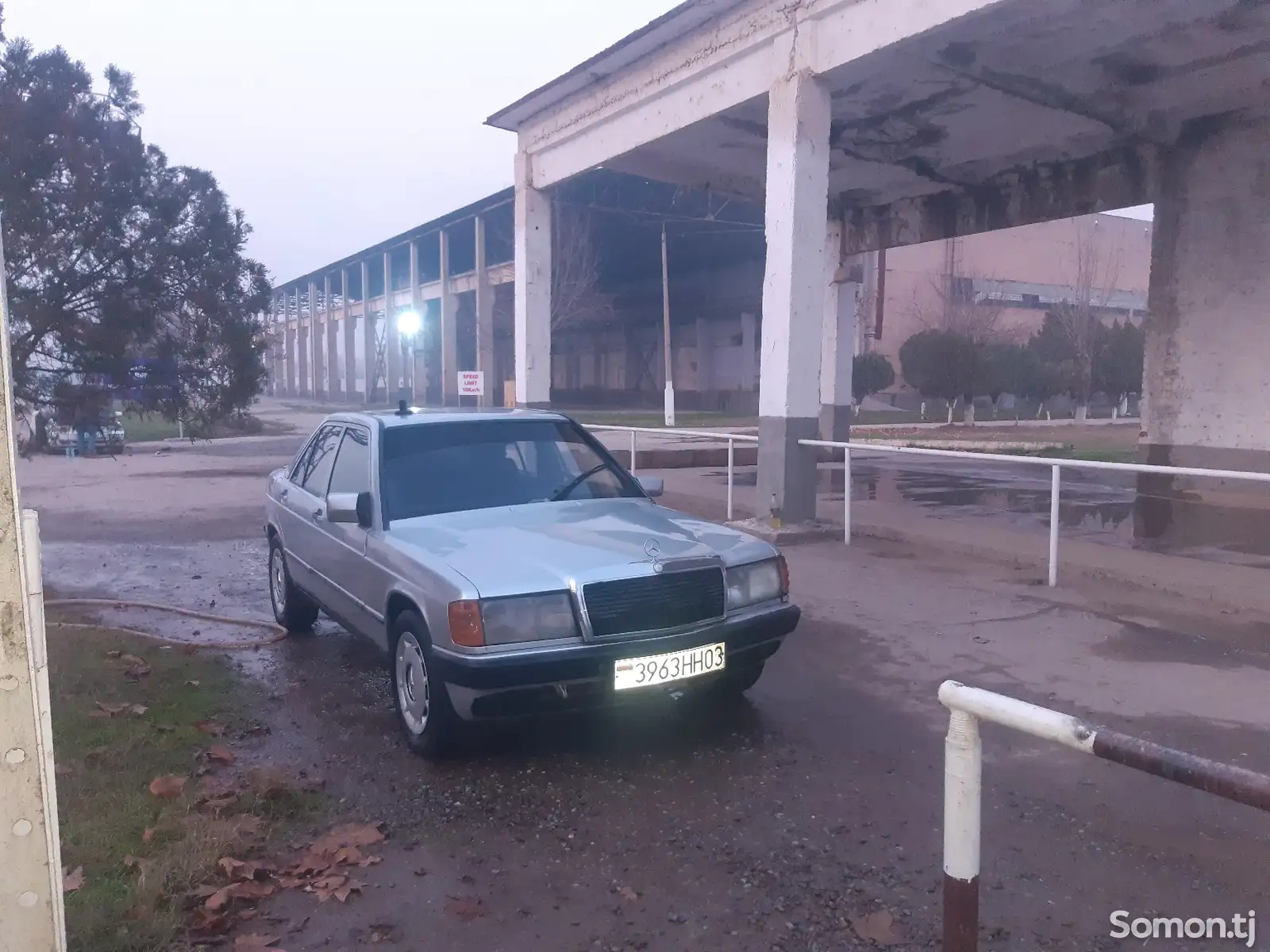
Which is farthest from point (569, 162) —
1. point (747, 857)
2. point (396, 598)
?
point (747, 857)

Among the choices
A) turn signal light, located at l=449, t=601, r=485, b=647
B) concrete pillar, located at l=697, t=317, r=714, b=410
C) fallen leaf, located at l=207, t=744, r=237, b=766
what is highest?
concrete pillar, located at l=697, t=317, r=714, b=410

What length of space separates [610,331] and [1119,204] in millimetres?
46391

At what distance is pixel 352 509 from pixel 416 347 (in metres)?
52.3

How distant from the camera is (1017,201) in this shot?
15.0 metres

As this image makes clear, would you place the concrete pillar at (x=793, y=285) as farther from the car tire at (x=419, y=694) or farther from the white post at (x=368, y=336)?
the white post at (x=368, y=336)

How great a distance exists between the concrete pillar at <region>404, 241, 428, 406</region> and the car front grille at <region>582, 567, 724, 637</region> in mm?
50520

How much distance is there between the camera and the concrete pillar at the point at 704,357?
52.1 meters

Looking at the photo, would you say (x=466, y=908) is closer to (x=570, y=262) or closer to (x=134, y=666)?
(x=134, y=666)

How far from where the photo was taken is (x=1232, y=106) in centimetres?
1175

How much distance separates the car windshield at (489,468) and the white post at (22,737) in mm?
3085

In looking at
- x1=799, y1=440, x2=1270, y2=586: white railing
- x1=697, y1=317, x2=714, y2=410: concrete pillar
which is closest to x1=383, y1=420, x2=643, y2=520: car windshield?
x1=799, y1=440, x2=1270, y2=586: white railing

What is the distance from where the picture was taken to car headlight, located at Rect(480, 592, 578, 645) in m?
4.31

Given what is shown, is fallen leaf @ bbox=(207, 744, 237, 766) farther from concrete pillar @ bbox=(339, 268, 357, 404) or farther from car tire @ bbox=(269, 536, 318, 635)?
concrete pillar @ bbox=(339, 268, 357, 404)

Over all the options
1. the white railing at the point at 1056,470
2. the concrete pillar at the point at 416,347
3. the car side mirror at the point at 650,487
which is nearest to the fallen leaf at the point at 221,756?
the car side mirror at the point at 650,487
